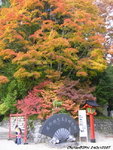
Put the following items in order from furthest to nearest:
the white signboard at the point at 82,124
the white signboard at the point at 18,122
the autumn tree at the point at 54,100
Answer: the autumn tree at the point at 54,100 < the white signboard at the point at 18,122 < the white signboard at the point at 82,124

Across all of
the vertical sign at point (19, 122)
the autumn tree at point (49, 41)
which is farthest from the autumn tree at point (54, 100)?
the autumn tree at point (49, 41)

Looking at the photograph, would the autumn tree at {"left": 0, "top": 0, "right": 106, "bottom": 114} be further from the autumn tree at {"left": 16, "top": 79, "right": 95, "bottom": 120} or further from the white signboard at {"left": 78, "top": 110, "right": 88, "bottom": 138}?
the white signboard at {"left": 78, "top": 110, "right": 88, "bottom": 138}

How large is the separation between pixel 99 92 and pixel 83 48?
4211 mm

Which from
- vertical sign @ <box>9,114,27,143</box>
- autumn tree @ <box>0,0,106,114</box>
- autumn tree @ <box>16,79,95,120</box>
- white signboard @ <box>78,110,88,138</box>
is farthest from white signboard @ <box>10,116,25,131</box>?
white signboard @ <box>78,110,88,138</box>

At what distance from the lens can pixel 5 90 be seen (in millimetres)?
17562

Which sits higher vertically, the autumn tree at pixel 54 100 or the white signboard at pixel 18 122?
the autumn tree at pixel 54 100

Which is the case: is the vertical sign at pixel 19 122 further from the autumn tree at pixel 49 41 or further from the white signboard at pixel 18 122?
the autumn tree at pixel 49 41

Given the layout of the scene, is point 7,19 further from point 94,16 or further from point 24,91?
point 94,16

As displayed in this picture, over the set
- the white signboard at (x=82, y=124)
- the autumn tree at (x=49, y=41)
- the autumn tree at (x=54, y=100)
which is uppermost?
the autumn tree at (x=49, y=41)

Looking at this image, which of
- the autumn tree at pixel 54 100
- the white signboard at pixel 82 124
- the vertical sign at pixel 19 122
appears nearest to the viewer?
the white signboard at pixel 82 124

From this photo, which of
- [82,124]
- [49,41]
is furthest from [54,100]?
[49,41]

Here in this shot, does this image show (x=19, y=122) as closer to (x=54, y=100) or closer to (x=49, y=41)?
(x=54, y=100)

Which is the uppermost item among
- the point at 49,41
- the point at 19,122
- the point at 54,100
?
the point at 49,41

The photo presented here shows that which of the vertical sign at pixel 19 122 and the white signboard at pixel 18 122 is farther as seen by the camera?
the white signboard at pixel 18 122
